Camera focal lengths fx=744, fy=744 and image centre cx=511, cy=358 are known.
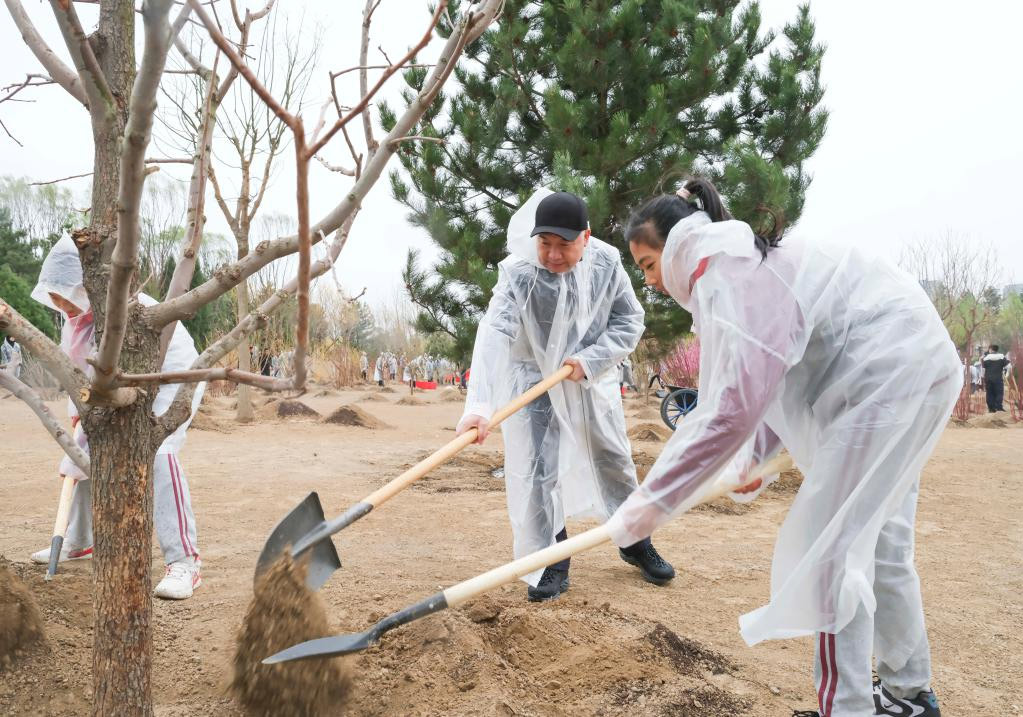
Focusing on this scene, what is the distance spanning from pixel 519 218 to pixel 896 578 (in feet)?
6.74

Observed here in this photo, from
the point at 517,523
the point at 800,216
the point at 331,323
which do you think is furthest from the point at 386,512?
the point at 331,323

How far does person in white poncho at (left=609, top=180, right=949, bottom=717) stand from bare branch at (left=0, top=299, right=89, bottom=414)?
1.23 meters

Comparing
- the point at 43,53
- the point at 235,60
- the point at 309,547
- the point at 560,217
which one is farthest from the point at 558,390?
the point at 235,60

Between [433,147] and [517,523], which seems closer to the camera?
[517,523]

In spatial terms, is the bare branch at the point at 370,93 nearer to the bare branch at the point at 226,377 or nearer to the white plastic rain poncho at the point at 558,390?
the bare branch at the point at 226,377

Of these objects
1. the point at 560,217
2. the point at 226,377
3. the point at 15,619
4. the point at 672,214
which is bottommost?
the point at 15,619

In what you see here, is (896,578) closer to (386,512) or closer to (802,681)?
(802,681)

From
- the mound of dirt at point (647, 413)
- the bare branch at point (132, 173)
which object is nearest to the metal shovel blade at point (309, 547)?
the bare branch at point (132, 173)

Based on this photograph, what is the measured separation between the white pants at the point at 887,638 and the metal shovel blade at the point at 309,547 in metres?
1.34

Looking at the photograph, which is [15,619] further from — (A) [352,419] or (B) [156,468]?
(A) [352,419]

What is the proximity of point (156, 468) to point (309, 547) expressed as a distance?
1.28 meters

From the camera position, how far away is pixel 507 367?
3242 millimetres

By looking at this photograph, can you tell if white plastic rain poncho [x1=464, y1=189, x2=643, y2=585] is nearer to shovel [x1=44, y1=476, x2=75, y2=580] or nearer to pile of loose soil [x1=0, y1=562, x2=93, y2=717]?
pile of loose soil [x1=0, y1=562, x2=93, y2=717]

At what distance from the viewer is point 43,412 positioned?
1743mm
